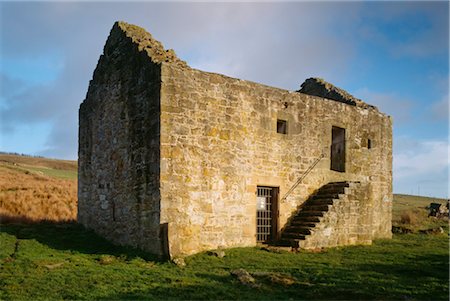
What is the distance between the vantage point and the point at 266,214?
15.1 meters

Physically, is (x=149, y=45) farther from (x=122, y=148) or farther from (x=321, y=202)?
(x=321, y=202)

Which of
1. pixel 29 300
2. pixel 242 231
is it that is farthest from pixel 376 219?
pixel 29 300

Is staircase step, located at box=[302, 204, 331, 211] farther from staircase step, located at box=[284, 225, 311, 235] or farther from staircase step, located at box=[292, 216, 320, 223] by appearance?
staircase step, located at box=[284, 225, 311, 235]

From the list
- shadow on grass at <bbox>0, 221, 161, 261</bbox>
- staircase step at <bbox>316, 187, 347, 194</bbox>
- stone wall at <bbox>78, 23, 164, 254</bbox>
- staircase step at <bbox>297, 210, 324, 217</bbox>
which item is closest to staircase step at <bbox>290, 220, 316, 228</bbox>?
staircase step at <bbox>297, 210, 324, 217</bbox>

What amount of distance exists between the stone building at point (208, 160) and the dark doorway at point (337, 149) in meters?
0.04

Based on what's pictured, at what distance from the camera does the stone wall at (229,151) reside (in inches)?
500

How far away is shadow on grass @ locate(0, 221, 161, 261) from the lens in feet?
43.2

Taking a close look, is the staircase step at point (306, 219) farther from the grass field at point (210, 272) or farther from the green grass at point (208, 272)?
the green grass at point (208, 272)

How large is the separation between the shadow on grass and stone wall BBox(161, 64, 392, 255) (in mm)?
1960

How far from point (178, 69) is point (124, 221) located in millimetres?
5180

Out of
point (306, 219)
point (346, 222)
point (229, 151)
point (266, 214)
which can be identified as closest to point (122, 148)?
point (229, 151)

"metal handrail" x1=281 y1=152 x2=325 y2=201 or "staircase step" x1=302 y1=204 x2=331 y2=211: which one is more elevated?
"metal handrail" x1=281 y1=152 x2=325 y2=201

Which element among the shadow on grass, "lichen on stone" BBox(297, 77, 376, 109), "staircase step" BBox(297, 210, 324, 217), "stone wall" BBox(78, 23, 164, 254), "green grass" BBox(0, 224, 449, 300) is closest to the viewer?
"green grass" BBox(0, 224, 449, 300)

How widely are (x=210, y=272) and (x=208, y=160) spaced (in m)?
3.95
